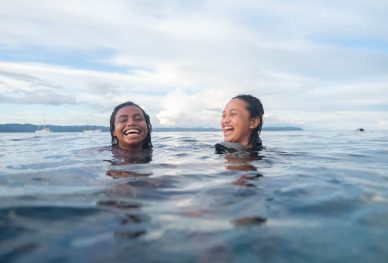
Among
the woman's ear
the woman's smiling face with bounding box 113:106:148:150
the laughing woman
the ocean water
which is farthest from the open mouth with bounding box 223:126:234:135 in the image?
the ocean water

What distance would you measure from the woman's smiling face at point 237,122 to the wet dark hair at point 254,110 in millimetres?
117

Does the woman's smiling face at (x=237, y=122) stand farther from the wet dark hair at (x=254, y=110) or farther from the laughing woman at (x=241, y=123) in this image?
the wet dark hair at (x=254, y=110)

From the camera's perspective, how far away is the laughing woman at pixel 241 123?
29.7 ft

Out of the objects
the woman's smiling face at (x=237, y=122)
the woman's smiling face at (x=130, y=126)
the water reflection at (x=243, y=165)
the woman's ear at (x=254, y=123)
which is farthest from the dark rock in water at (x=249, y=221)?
the woman's smiling face at (x=130, y=126)

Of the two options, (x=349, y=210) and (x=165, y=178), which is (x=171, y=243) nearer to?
(x=349, y=210)

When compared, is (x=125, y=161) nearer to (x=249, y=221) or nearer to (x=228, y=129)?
(x=228, y=129)

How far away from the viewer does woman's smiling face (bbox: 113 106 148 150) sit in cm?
923

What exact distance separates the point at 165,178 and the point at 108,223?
7.22 ft

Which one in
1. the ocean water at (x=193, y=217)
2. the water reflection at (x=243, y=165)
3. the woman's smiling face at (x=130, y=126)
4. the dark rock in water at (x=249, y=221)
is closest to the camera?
the ocean water at (x=193, y=217)

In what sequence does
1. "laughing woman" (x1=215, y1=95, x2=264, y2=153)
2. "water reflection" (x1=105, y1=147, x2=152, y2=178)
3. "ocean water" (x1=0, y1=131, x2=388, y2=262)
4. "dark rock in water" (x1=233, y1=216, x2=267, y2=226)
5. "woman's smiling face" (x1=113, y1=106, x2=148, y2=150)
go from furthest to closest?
"woman's smiling face" (x1=113, y1=106, x2=148, y2=150) → "laughing woman" (x1=215, y1=95, x2=264, y2=153) → "water reflection" (x1=105, y1=147, x2=152, y2=178) → "dark rock in water" (x1=233, y1=216, x2=267, y2=226) → "ocean water" (x1=0, y1=131, x2=388, y2=262)

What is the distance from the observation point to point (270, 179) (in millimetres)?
5406

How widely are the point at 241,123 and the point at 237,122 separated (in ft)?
0.35

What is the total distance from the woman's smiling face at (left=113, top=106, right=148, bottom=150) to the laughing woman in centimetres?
201

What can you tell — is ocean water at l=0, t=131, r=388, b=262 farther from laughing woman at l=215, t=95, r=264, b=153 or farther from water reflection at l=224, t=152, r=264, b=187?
laughing woman at l=215, t=95, r=264, b=153
